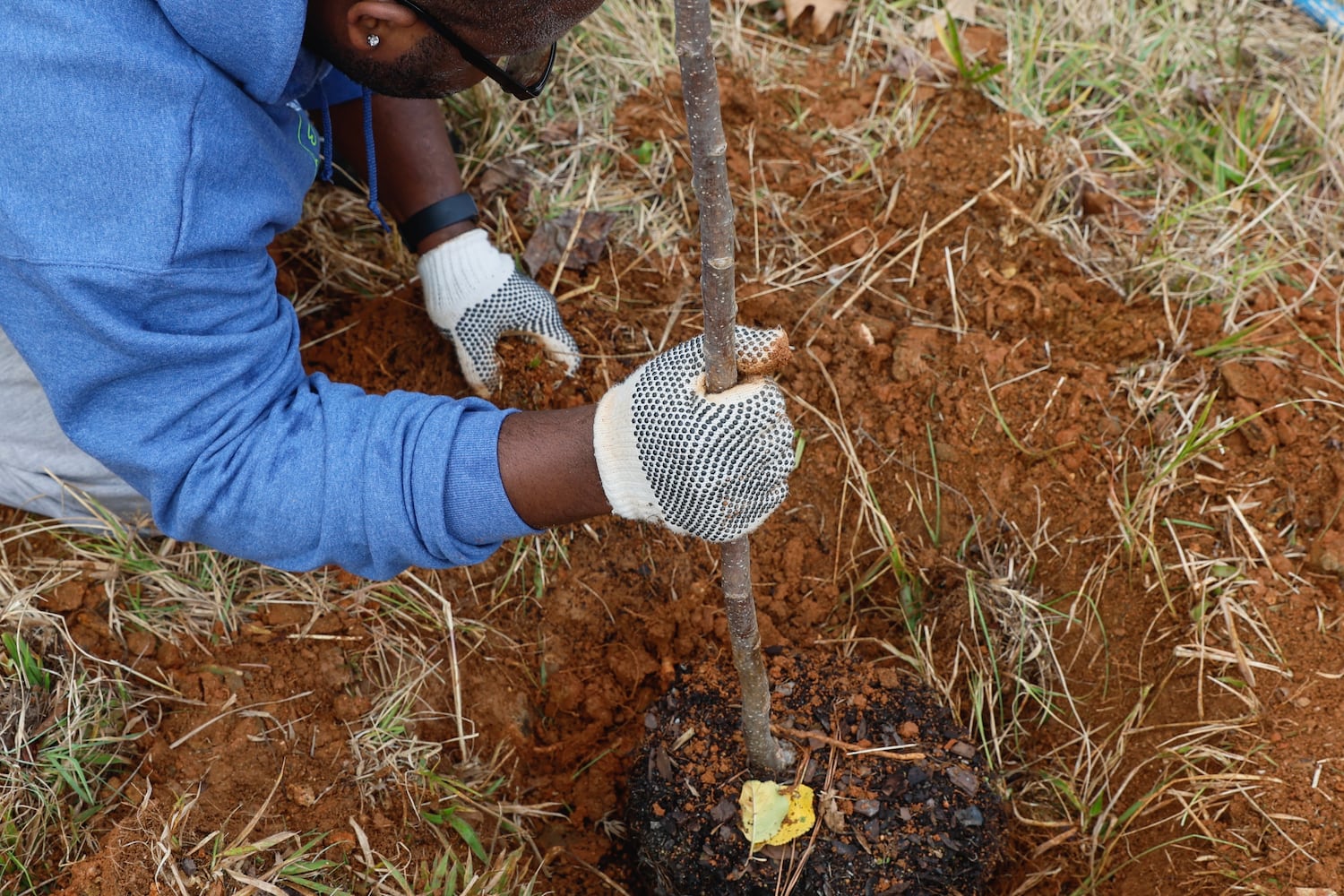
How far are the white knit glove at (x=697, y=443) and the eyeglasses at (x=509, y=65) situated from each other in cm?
59

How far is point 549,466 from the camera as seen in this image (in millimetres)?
1738

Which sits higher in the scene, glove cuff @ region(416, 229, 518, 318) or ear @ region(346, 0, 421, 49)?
ear @ region(346, 0, 421, 49)

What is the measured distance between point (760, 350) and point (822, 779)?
0.92 meters

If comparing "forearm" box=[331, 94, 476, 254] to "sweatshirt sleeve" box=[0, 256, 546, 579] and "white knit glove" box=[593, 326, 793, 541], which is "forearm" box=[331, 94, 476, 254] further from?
"white knit glove" box=[593, 326, 793, 541]

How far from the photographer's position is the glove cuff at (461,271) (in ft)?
7.83

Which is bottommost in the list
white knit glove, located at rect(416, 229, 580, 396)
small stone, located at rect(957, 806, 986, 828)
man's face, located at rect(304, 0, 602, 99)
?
small stone, located at rect(957, 806, 986, 828)

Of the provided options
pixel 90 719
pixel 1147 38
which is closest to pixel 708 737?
pixel 90 719

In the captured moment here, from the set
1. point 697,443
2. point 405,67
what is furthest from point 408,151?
point 697,443

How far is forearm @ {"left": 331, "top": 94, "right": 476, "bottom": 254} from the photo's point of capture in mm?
2469

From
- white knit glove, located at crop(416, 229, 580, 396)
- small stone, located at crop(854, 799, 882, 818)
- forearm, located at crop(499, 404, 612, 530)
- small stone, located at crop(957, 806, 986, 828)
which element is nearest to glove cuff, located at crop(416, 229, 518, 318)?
white knit glove, located at crop(416, 229, 580, 396)

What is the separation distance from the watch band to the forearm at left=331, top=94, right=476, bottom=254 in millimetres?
14

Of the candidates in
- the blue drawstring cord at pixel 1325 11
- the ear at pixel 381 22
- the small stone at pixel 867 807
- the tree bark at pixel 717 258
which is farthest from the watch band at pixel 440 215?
the blue drawstring cord at pixel 1325 11

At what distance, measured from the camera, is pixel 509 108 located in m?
2.79

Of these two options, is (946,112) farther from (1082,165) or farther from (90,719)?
(90,719)
